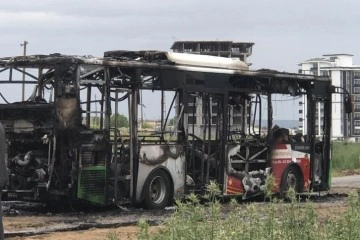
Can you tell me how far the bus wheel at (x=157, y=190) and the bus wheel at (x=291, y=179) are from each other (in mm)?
3459

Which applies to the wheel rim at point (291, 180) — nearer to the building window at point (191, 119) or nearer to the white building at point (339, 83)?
the white building at point (339, 83)

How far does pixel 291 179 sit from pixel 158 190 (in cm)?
414

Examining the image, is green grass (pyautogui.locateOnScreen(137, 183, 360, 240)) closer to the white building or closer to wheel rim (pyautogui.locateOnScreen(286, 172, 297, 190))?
wheel rim (pyautogui.locateOnScreen(286, 172, 297, 190))

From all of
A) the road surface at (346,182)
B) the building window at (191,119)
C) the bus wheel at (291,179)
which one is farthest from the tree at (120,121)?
the road surface at (346,182)

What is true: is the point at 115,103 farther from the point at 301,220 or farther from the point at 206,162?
the point at 301,220

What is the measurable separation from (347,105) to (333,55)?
8.69m

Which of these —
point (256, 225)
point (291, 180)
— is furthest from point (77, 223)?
point (291, 180)

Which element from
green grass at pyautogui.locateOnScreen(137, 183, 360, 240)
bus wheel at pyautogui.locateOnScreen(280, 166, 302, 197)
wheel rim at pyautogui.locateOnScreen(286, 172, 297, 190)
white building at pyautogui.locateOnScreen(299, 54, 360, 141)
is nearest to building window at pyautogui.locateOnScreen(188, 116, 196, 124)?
bus wheel at pyautogui.locateOnScreen(280, 166, 302, 197)

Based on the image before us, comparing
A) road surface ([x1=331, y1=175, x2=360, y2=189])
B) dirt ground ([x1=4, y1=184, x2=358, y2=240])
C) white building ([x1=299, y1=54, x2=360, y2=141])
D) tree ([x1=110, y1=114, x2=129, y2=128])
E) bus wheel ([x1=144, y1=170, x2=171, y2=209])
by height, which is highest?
white building ([x1=299, y1=54, x2=360, y2=141])

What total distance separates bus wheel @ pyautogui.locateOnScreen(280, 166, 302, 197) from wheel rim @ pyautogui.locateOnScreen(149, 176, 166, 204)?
3553mm

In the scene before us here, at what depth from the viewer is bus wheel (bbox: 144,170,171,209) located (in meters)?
14.4

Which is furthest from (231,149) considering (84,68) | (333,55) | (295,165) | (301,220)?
(333,55)

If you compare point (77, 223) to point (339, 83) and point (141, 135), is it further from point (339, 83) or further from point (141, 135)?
point (339, 83)

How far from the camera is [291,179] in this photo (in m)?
17.8
